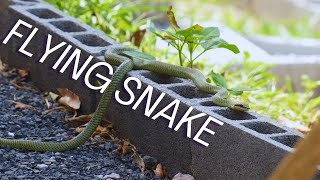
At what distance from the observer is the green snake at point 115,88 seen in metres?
3.02

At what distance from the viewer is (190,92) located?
310cm

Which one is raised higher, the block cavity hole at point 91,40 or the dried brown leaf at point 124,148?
the block cavity hole at point 91,40

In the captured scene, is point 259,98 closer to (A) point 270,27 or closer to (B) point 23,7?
(B) point 23,7

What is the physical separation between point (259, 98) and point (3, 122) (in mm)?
1510

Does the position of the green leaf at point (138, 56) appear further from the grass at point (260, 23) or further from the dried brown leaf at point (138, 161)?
the grass at point (260, 23)

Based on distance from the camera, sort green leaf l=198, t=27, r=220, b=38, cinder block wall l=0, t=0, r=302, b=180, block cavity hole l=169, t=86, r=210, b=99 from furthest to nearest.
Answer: green leaf l=198, t=27, r=220, b=38 → block cavity hole l=169, t=86, r=210, b=99 → cinder block wall l=0, t=0, r=302, b=180

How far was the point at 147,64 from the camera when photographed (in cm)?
326

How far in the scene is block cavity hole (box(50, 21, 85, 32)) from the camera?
3.74 m

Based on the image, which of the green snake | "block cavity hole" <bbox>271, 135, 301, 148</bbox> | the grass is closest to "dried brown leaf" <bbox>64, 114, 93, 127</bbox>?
the green snake

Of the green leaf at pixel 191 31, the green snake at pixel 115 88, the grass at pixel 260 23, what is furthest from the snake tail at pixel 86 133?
the grass at pixel 260 23

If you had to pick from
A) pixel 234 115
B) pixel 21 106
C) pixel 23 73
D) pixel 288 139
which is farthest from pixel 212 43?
pixel 23 73

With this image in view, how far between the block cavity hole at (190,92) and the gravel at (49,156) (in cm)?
32

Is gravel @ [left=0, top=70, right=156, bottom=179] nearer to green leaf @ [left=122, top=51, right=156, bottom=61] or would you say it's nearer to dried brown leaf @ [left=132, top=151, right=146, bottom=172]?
dried brown leaf @ [left=132, top=151, right=146, bottom=172]

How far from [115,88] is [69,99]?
38 centimetres
